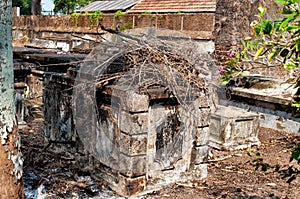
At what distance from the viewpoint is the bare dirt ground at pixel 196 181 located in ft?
13.2

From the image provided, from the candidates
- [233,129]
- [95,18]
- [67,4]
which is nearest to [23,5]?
[67,4]

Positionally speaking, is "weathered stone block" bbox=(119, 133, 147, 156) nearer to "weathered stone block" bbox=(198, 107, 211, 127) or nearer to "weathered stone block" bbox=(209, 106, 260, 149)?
"weathered stone block" bbox=(198, 107, 211, 127)

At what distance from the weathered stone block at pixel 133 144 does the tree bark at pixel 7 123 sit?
122 cm

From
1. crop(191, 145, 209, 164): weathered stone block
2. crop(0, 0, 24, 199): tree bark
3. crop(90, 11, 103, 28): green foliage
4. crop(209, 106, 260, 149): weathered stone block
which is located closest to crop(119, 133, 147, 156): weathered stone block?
crop(191, 145, 209, 164): weathered stone block

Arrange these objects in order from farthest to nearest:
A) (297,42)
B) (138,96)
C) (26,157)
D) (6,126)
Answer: (26,157) → (138,96) → (6,126) → (297,42)

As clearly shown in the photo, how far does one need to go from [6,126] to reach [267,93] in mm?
4818

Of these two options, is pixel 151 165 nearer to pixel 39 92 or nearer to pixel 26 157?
pixel 26 157

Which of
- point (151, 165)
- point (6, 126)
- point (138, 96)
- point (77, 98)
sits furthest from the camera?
point (77, 98)

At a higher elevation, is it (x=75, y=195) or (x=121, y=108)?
(x=121, y=108)

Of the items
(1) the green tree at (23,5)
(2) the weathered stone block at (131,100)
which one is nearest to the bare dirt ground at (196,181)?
(2) the weathered stone block at (131,100)

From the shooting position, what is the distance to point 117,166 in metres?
3.96

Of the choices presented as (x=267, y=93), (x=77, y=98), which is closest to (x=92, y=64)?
(x=77, y=98)

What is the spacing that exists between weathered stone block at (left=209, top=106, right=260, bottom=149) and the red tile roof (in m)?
5.54

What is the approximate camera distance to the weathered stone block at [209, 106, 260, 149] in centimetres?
577
